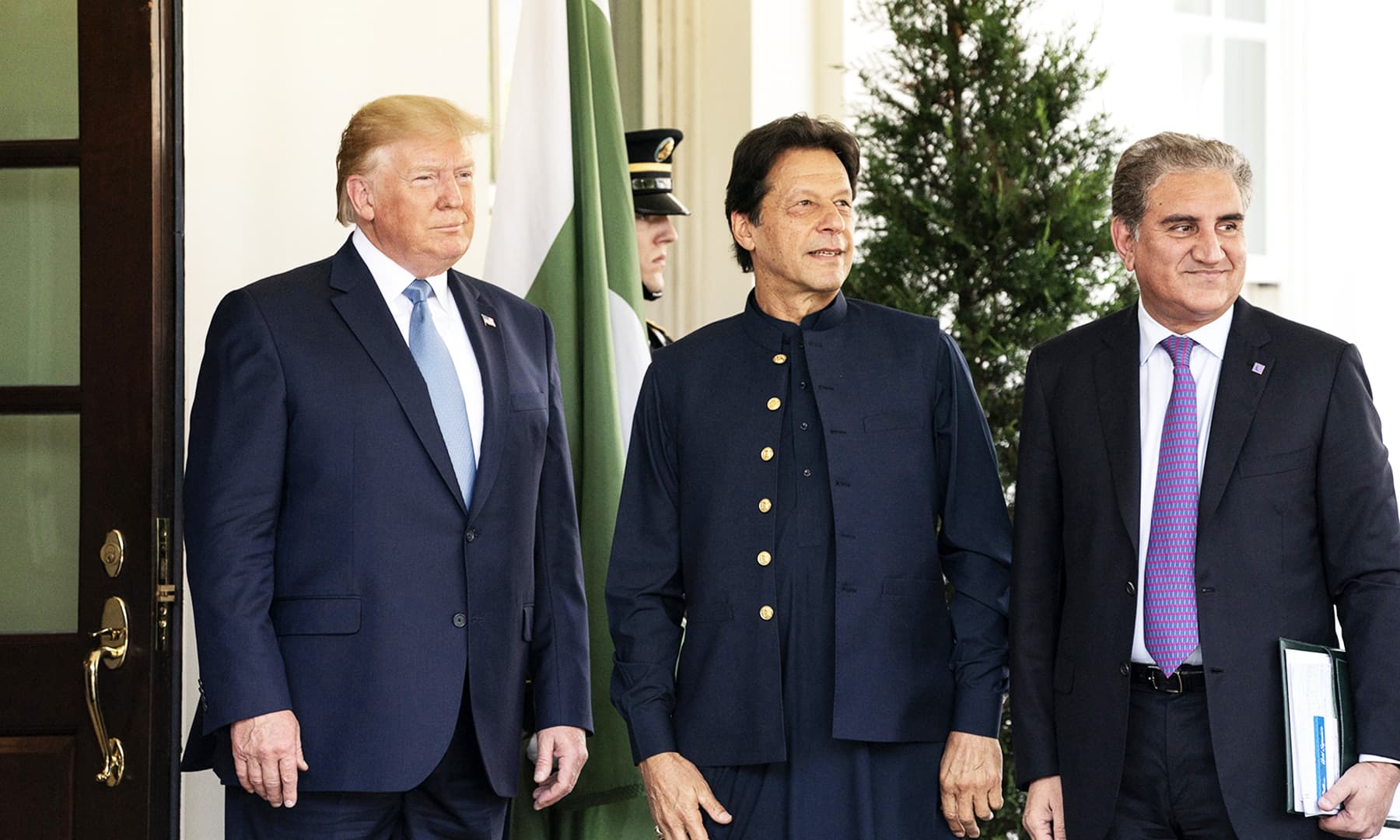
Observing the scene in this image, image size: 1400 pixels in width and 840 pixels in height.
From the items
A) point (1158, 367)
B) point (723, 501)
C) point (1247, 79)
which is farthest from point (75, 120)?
point (1247, 79)

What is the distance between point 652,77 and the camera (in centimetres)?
509

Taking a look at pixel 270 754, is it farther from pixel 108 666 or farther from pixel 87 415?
pixel 87 415

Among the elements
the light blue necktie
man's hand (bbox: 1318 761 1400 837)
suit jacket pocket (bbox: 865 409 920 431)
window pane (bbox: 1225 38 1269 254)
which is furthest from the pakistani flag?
window pane (bbox: 1225 38 1269 254)

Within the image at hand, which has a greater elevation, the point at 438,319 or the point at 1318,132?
the point at 1318,132

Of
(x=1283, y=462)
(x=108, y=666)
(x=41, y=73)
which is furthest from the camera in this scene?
(x=41, y=73)

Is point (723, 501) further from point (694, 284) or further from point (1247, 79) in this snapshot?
point (1247, 79)

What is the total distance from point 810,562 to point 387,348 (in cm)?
72

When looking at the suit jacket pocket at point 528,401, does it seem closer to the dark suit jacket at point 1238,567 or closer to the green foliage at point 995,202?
the dark suit jacket at point 1238,567

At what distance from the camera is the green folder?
6.95ft

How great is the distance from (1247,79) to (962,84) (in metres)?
3.00

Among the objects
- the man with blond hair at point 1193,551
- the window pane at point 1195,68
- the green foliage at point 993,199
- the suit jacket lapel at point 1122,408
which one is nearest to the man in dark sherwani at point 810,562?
the man with blond hair at point 1193,551

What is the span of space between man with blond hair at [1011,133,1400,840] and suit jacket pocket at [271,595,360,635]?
3.18 feet

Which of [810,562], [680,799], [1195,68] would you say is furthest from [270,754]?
[1195,68]

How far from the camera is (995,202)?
4.03 metres
